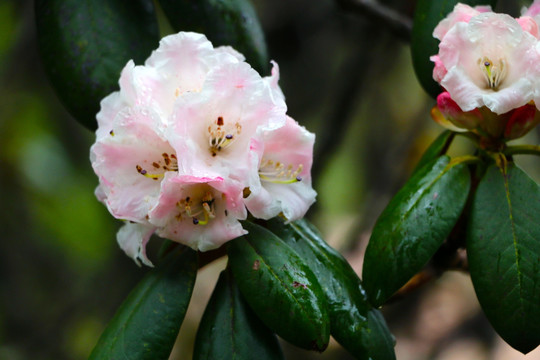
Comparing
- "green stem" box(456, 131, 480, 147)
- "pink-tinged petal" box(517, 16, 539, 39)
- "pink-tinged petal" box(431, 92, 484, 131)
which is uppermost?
"pink-tinged petal" box(517, 16, 539, 39)

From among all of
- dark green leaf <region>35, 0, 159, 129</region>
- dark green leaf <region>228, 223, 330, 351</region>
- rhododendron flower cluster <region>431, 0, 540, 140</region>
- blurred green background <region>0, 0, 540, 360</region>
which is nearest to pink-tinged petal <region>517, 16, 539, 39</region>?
rhododendron flower cluster <region>431, 0, 540, 140</region>

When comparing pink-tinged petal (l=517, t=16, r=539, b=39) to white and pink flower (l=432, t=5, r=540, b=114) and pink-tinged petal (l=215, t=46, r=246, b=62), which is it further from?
pink-tinged petal (l=215, t=46, r=246, b=62)

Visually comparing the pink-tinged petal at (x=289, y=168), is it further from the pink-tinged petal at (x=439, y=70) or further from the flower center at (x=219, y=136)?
the pink-tinged petal at (x=439, y=70)

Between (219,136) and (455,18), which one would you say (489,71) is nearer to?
(455,18)

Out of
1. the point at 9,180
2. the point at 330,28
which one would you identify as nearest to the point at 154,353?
the point at 9,180

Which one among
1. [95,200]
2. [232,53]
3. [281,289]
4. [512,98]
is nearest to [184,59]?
[232,53]

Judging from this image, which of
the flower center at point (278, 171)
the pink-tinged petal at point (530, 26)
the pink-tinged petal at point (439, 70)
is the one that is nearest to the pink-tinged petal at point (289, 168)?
the flower center at point (278, 171)

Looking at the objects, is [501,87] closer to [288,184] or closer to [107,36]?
[288,184]
